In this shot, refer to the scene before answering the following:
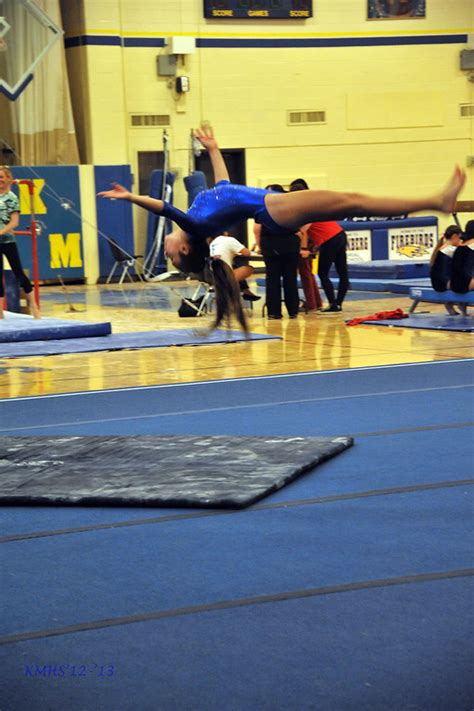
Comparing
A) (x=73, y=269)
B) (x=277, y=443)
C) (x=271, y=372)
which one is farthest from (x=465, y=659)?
(x=73, y=269)

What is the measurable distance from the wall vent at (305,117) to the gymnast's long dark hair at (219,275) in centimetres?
1422

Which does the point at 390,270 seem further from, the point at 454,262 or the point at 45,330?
the point at 45,330

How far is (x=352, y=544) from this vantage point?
3.90 m

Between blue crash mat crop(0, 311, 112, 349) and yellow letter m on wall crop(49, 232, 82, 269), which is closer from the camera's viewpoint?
blue crash mat crop(0, 311, 112, 349)

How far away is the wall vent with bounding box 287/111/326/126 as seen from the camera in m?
19.2

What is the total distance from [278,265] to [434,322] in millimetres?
1747

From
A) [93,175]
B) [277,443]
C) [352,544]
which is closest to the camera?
[352,544]

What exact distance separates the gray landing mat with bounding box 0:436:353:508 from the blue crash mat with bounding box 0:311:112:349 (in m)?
4.29

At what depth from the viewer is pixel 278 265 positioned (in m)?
11.4

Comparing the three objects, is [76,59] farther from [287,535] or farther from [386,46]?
[287,535]

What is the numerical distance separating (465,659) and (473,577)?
0.68 meters

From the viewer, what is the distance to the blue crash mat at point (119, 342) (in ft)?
31.0

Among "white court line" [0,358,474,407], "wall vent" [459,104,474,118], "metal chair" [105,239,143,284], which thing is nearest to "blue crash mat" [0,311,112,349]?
"white court line" [0,358,474,407]

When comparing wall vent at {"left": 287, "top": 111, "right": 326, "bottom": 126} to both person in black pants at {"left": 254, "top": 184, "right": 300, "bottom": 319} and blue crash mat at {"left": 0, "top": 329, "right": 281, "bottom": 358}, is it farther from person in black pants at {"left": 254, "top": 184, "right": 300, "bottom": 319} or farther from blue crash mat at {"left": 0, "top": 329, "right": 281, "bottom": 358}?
blue crash mat at {"left": 0, "top": 329, "right": 281, "bottom": 358}
